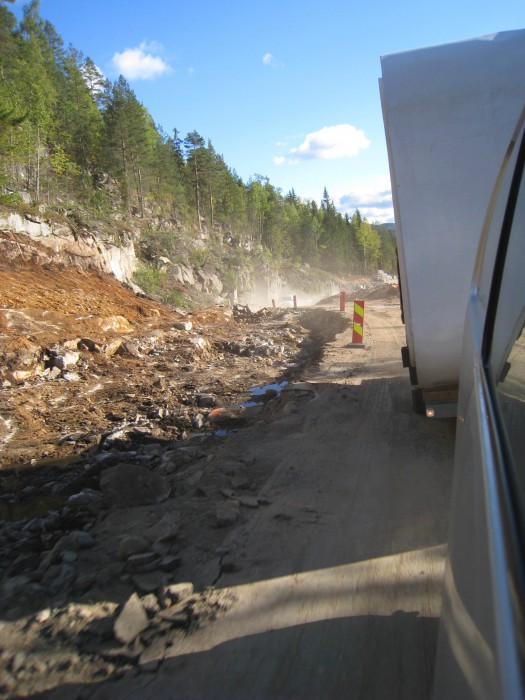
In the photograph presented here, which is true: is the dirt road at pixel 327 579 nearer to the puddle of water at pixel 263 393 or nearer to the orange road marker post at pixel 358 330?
the puddle of water at pixel 263 393

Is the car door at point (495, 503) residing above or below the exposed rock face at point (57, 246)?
below

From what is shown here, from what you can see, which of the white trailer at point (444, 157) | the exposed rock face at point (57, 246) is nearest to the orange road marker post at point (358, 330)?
the white trailer at point (444, 157)

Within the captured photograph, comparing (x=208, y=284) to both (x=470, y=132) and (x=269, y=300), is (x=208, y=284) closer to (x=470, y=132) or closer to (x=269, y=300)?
(x=269, y=300)

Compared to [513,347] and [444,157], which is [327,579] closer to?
[513,347]

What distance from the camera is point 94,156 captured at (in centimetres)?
4269

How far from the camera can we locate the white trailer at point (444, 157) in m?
4.58

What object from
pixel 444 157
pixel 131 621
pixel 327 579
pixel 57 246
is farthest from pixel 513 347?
pixel 57 246

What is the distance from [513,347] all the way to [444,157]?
3.78m

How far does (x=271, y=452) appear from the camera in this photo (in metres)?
5.46

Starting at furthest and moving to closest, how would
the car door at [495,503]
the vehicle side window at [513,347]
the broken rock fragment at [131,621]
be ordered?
1. the broken rock fragment at [131,621]
2. the vehicle side window at [513,347]
3. the car door at [495,503]

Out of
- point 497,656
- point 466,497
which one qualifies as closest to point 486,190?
point 466,497

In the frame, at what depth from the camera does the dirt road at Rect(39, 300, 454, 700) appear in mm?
2379

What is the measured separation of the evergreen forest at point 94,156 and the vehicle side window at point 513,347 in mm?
19962

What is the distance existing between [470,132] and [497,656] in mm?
4885
